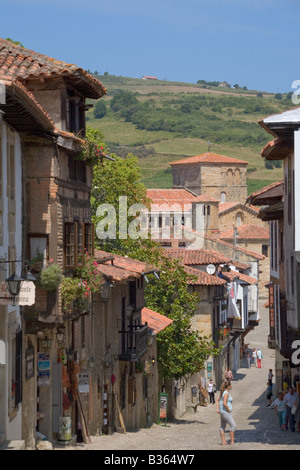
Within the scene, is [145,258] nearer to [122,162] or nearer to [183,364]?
[183,364]

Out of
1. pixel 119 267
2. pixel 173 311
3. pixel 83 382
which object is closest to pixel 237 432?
pixel 83 382

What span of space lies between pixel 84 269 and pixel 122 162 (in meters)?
27.0

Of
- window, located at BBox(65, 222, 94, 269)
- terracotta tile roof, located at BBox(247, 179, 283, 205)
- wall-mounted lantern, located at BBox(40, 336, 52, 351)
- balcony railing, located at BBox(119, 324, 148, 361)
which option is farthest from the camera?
balcony railing, located at BBox(119, 324, 148, 361)

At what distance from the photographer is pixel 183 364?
1560 inches

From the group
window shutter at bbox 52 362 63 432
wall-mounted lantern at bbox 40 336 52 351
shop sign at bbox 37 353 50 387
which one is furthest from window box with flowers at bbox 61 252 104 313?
window shutter at bbox 52 362 63 432

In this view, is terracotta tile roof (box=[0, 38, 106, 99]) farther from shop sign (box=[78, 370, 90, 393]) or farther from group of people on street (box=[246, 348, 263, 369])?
group of people on street (box=[246, 348, 263, 369])

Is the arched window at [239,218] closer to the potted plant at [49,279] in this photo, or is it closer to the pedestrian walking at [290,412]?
the pedestrian walking at [290,412]

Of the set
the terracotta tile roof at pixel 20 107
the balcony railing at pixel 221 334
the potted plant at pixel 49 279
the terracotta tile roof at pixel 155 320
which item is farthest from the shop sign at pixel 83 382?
the balcony railing at pixel 221 334

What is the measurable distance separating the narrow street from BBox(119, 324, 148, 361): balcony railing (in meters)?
2.69

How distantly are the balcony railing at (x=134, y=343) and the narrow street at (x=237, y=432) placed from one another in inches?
106

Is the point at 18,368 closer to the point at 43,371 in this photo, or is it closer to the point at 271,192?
the point at 43,371

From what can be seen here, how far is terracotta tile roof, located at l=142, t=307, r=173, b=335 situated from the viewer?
121 ft

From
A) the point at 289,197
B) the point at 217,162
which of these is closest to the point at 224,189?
the point at 217,162

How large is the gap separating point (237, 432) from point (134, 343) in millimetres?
8191
